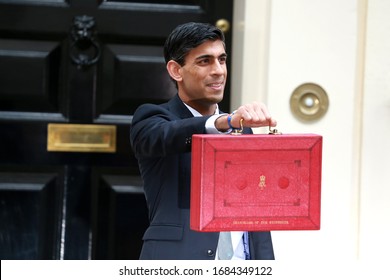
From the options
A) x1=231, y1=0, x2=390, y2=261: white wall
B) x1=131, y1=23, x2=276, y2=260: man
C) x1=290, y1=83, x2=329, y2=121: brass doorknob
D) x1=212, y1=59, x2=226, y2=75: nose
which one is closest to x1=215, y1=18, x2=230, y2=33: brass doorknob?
x1=231, y1=0, x2=390, y2=261: white wall

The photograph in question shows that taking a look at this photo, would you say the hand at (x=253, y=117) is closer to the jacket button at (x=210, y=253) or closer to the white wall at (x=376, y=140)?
the jacket button at (x=210, y=253)

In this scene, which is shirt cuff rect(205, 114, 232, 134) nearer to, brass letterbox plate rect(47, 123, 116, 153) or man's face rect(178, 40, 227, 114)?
man's face rect(178, 40, 227, 114)

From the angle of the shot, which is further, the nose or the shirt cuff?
the nose

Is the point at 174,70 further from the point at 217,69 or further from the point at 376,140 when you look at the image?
the point at 376,140

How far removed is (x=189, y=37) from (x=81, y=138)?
180 cm

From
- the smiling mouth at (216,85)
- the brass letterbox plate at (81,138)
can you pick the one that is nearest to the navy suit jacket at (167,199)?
the smiling mouth at (216,85)

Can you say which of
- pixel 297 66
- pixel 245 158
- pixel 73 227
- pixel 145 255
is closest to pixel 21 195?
pixel 73 227

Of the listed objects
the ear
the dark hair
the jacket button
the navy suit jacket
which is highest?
the dark hair

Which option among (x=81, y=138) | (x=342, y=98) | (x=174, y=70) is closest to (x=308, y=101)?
(x=342, y=98)

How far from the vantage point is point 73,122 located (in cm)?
439

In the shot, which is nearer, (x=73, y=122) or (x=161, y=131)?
(x=161, y=131)

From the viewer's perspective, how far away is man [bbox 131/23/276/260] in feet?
8.72

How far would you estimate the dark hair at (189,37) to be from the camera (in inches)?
105

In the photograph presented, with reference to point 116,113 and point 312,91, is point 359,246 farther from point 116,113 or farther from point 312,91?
point 116,113
